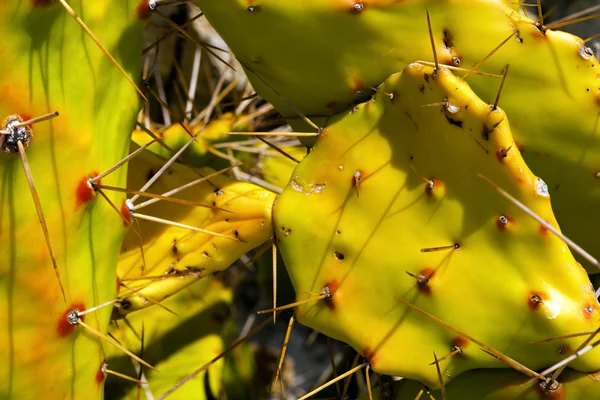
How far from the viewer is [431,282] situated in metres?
0.97

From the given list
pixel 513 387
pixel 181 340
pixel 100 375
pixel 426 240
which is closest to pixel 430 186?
pixel 426 240

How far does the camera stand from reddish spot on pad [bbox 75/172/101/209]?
0.91 metres

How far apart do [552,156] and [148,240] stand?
0.72m

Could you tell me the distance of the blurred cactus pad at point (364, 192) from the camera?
87 centimetres

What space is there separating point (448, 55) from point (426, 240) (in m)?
0.27

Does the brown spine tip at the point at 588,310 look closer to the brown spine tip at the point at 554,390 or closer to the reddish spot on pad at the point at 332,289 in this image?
the brown spine tip at the point at 554,390

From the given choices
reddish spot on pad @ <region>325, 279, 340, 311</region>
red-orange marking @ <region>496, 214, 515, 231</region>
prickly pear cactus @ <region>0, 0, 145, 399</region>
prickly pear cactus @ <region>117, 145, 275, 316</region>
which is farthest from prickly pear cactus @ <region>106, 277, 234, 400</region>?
red-orange marking @ <region>496, 214, 515, 231</region>

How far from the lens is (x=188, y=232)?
4.07 ft

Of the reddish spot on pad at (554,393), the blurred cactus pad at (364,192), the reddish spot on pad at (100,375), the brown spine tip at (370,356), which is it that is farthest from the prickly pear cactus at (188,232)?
the reddish spot on pad at (554,393)

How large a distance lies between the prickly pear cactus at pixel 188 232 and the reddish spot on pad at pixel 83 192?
0.18 m

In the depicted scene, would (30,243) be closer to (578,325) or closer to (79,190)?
(79,190)

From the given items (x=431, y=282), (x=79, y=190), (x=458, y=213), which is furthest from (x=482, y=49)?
(x=79, y=190)

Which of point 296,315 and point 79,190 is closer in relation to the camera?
point 79,190

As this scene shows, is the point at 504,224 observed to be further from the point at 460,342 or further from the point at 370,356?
the point at 370,356
